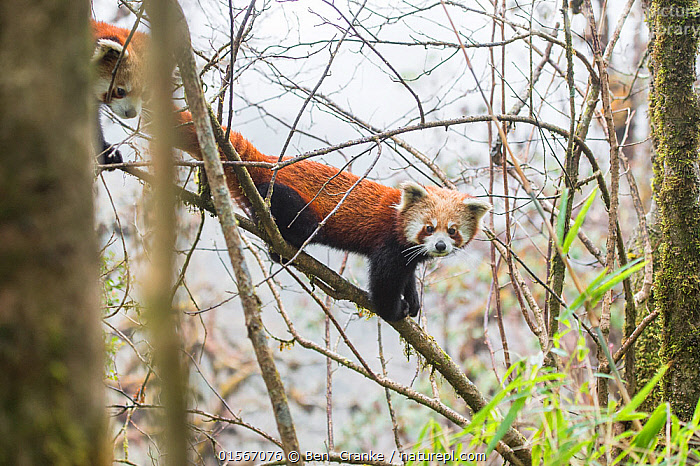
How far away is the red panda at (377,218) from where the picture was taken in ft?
8.66

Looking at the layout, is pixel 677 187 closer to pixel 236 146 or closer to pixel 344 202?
pixel 344 202

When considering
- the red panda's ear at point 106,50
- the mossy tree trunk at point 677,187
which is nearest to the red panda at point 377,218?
the red panda's ear at point 106,50

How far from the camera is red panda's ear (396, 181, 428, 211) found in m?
2.86

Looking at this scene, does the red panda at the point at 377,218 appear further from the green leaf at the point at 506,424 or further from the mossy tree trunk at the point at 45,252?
the mossy tree trunk at the point at 45,252

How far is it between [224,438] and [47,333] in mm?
6110

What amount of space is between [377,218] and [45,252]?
2417 millimetres

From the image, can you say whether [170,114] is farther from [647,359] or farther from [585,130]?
[647,359]

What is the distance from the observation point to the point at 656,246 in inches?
104

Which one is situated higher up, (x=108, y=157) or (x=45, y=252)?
(x=108, y=157)

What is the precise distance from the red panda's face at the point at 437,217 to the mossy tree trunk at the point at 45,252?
229 cm

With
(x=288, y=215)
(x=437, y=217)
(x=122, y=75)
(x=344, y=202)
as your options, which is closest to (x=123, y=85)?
(x=122, y=75)

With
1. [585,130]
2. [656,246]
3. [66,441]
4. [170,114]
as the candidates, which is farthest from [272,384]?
[656,246]

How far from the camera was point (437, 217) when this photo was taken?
2873mm

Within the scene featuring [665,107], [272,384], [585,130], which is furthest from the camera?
[585,130]
